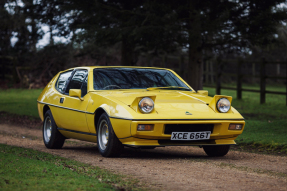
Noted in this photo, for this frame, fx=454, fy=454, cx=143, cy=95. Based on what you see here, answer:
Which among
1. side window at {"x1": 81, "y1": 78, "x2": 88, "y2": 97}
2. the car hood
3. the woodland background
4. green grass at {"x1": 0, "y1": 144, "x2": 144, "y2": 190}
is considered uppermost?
the woodland background

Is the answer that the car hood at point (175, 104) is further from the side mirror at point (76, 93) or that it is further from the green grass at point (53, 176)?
the green grass at point (53, 176)

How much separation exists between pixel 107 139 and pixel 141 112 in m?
0.76

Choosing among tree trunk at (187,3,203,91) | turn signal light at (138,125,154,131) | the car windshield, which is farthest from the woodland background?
turn signal light at (138,125,154,131)

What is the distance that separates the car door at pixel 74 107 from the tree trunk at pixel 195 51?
16.2 feet

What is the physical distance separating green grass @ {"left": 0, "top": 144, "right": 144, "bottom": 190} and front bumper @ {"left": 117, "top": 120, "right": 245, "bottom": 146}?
2.59 ft

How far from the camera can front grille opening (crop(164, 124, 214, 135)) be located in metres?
6.11

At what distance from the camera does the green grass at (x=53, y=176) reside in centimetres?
438

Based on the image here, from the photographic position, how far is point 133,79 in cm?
729

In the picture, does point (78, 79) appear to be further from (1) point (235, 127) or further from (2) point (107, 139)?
(1) point (235, 127)

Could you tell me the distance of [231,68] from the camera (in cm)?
4100

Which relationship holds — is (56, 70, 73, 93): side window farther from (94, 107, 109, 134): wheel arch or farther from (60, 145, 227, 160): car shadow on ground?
Result: (94, 107, 109, 134): wheel arch

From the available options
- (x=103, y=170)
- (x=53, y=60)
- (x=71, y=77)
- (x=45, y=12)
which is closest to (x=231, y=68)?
(x=53, y=60)

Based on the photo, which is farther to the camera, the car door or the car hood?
the car door

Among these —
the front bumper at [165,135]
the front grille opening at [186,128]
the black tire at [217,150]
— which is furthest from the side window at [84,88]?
the black tire at [217,150]
